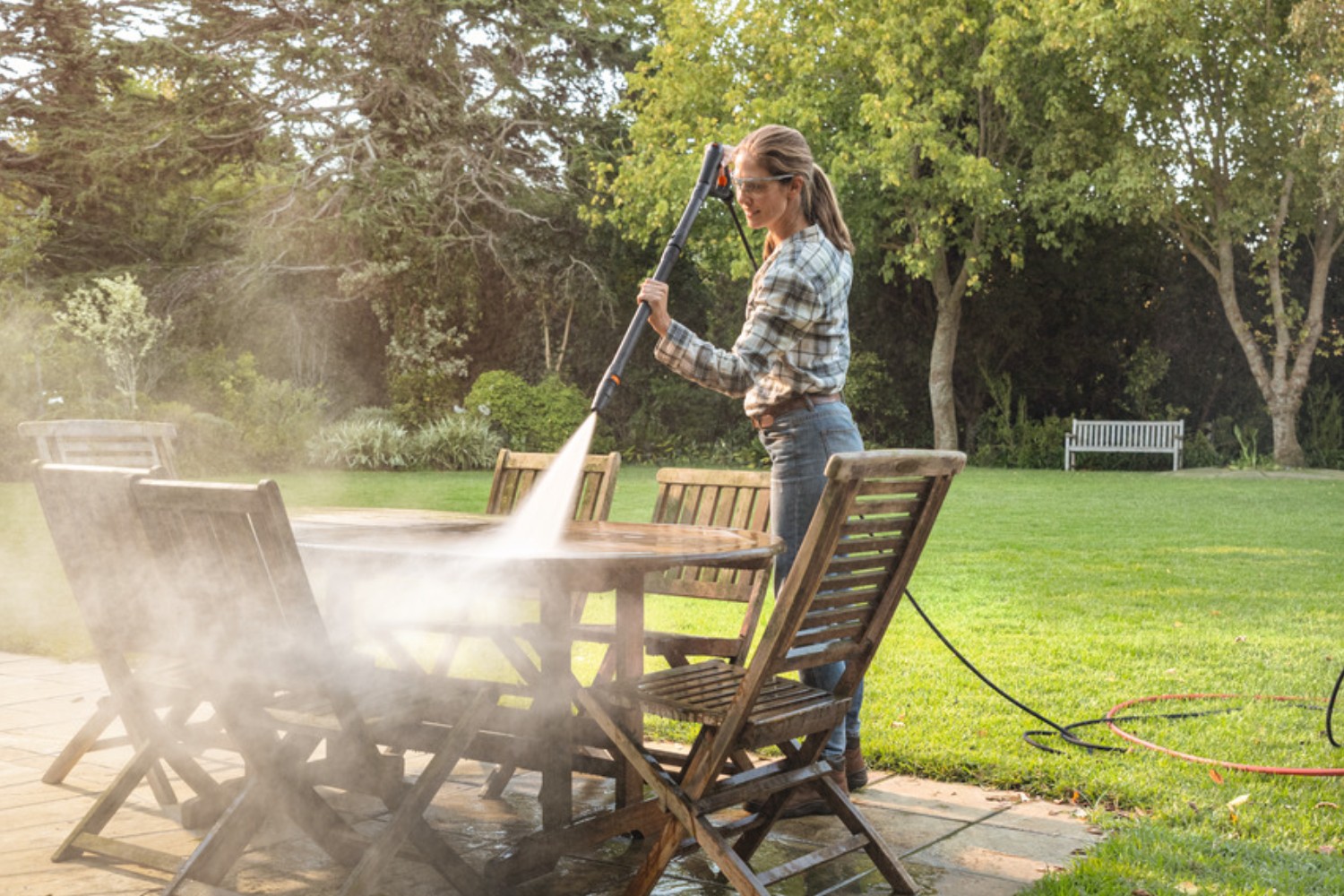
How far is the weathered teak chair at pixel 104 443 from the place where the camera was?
161 inches

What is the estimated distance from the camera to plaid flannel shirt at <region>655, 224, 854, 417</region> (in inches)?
124

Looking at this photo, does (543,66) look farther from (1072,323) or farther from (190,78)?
(1072,323)

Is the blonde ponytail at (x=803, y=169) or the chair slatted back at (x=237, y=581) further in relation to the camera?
the blonde ponytail at (x=803, y=169)

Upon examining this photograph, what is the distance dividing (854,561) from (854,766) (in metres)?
1.24

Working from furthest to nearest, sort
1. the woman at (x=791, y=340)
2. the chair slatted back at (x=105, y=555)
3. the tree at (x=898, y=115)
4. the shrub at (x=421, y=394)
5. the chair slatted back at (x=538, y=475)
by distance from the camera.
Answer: the shrub at (x=421, y=394) → the tree at (x=898, y=115) → the chair slatted back at (x=538, y=475) → the woman at (x=791, y=340) → the chair slatted back at (x=105, y=555)

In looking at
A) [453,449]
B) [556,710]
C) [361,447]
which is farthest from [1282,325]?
[556,710]

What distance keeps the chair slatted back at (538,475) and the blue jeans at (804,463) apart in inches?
39.3

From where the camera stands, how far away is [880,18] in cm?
1817

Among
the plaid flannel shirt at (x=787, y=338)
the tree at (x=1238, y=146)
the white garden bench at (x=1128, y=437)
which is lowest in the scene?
the white garden bench at (x=1128, y=437)

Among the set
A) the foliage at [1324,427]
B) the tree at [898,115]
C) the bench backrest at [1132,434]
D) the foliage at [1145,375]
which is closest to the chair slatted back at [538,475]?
the tree at [898,115]

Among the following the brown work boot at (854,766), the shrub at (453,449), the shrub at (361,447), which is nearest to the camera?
the brown work boot at (854,766)

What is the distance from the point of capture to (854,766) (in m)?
3.80

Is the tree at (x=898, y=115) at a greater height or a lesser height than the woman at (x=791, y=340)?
greater

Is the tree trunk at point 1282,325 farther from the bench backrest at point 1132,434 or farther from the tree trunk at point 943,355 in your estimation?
the tree trunk at point 943,355
